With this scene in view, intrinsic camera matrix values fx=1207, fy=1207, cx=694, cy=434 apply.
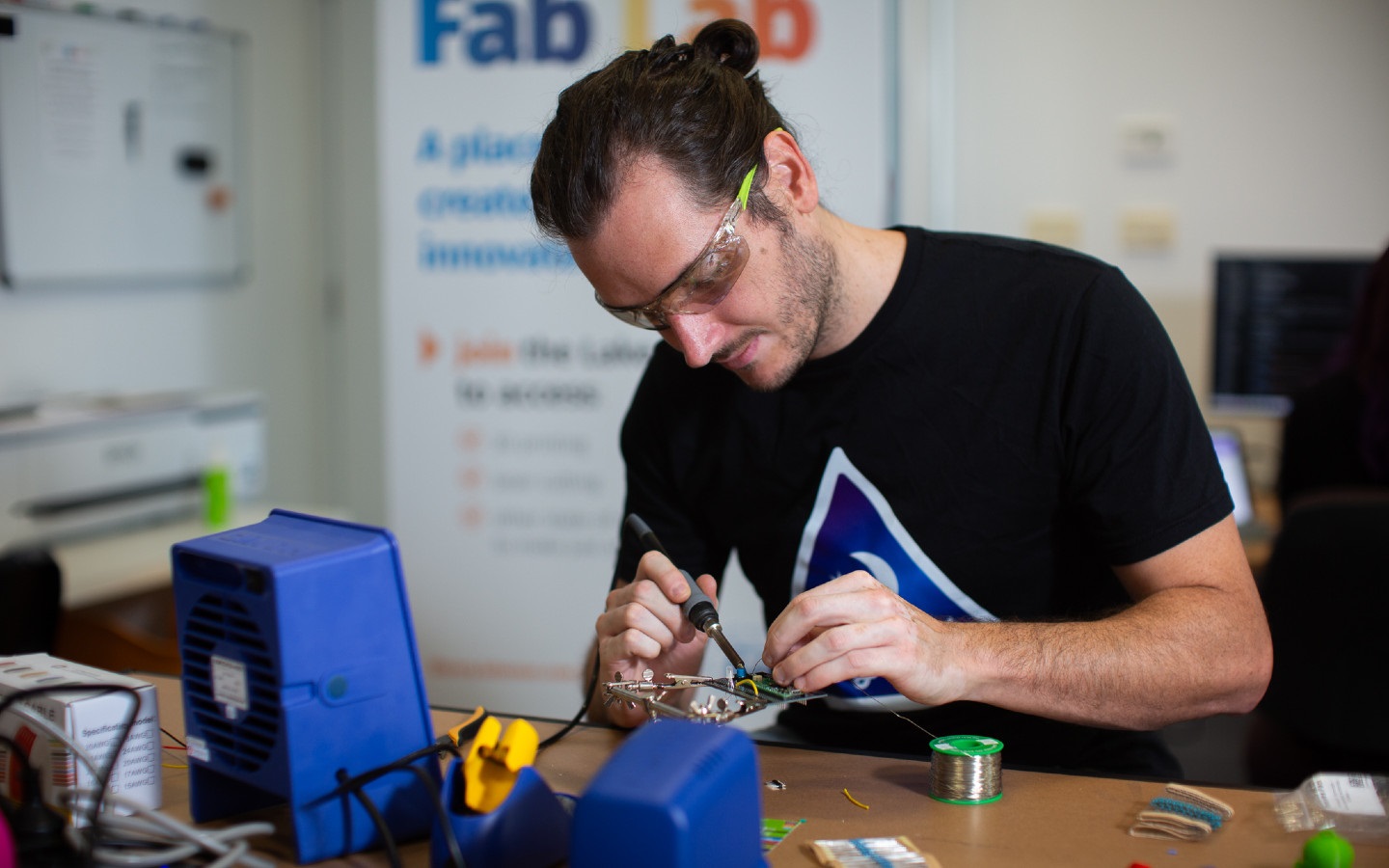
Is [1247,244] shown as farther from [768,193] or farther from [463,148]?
[768,193]

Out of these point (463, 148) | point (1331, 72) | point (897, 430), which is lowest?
point (897, 430)

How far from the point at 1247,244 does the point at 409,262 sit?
2247mm

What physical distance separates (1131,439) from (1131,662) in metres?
0.26

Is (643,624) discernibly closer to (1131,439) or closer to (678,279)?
(678,279)

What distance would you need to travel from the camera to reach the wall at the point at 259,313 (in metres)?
3.13

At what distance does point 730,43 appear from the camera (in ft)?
4.83

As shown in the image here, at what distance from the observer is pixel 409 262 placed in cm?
322

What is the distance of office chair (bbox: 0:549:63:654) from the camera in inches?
79.7

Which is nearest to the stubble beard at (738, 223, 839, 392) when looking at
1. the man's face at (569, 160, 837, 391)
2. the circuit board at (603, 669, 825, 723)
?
the man's face at (569, 160, 837, 391)

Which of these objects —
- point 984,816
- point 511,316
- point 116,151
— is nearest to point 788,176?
point 984,816

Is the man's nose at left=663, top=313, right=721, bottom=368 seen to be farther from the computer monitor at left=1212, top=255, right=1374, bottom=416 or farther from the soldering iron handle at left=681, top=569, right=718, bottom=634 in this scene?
the computer monitor at left=1212, top=255, right=1374, bottom=416

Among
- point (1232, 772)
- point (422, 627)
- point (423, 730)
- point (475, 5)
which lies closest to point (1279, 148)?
point (1232, 772)

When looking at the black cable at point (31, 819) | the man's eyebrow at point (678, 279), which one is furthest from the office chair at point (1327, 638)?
the black cable at point (31, 819)

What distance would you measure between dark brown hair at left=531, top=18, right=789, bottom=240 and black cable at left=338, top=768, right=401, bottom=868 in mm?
622
